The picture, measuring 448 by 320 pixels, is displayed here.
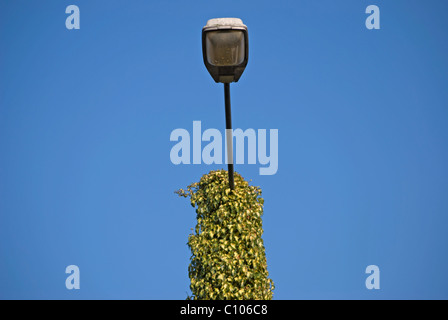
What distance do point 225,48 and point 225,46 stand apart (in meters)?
0.02

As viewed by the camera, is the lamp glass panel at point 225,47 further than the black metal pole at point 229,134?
No

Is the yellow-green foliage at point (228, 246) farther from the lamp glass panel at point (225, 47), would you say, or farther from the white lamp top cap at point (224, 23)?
the white lamp top cap at point (224, 23)

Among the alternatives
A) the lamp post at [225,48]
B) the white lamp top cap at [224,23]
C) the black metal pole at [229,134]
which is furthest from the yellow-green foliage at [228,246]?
the white lamp top cap at [224,23]

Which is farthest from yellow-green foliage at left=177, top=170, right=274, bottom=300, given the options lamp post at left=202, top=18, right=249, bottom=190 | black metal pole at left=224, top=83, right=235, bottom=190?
lamp post at left=202, top=18, right=249, bottom=190

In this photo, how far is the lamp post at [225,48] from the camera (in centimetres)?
407

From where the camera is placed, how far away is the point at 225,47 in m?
4.14

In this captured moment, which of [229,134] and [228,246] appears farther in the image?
[228,246]

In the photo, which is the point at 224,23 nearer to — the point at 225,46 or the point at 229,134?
the point at 225,46

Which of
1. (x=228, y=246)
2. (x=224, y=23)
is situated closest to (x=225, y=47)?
(x=224, y=23)

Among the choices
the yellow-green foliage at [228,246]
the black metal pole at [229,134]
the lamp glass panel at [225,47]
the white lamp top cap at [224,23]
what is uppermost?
the white lamp top cap at [224,23]
